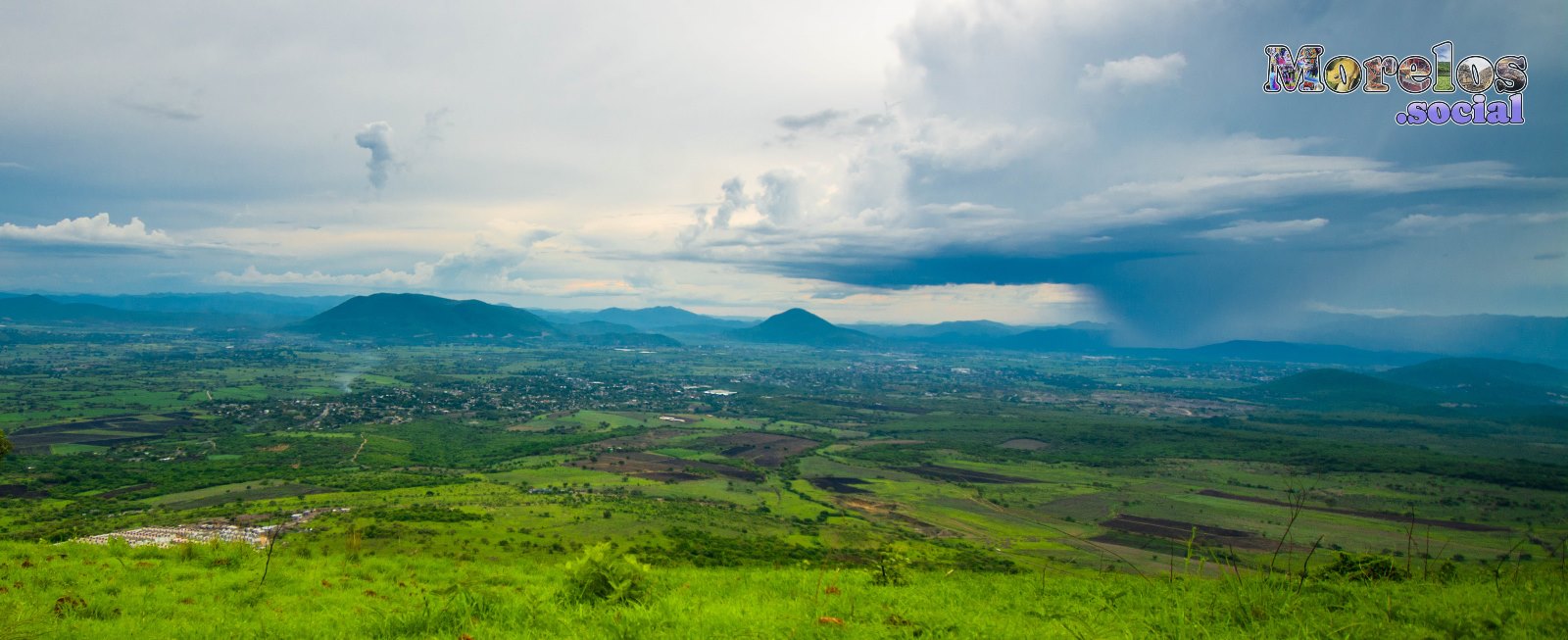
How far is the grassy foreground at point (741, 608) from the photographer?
9.26m

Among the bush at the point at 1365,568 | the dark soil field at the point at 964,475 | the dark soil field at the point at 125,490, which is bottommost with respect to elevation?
the dark soil field at the point at 964,475

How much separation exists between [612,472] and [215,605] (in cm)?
9541

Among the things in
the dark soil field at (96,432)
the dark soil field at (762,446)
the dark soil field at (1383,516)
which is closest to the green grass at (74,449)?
the dark soil field at (96,432)

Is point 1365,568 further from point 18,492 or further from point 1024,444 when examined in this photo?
point 1024,444

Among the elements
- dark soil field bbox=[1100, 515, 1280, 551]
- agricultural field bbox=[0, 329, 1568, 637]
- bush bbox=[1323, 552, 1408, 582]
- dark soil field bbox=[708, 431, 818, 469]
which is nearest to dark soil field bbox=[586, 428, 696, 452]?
agricultural field bbox=[0, 329, 1568, 637]

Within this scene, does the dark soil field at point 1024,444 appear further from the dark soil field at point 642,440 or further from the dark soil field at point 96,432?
the dark soil field at point 96,432

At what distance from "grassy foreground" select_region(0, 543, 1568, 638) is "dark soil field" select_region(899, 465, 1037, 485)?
98.3 meters

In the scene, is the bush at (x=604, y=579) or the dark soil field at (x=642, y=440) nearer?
the bush at (x=604, y=579)

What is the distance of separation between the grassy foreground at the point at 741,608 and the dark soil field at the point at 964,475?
98279 mm

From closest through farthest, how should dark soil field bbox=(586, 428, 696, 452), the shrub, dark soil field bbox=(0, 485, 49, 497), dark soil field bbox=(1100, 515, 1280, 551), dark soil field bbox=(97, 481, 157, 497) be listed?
the shrub
dark soil field bbox=(1100, 515, 1280, 551)
dark soil field bbox=(0, 485, 49, 497)
dark soil field bbox=(97, 481, 157, 497)
dark soil field bbox=(586, 428, 696, 452)

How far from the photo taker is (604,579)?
482 inches

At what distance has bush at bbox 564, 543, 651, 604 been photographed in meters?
11.8

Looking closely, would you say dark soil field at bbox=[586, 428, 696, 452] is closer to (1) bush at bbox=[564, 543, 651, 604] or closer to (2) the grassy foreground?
(2) the grassy foreground

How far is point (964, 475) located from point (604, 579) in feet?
359
